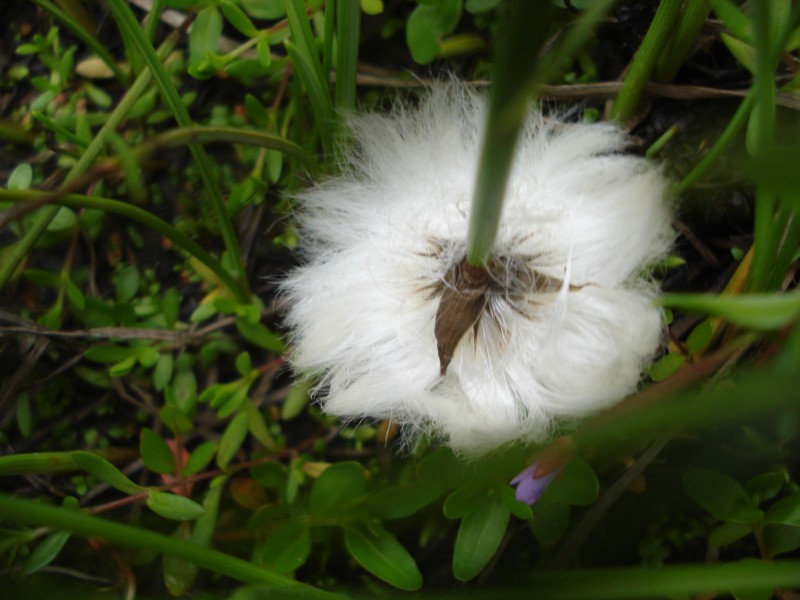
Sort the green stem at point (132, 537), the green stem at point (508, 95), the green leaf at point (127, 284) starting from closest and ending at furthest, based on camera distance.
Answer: the green stem at point (508, 95) < the green stem at point (132, 537) < the green leaf at point (127, 284)

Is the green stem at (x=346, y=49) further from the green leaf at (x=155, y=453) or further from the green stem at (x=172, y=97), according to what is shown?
the green leaf at (x=155, y=453)

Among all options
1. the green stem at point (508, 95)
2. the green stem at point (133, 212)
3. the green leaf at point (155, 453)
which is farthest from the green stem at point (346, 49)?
the green leaf at point (155, 453)

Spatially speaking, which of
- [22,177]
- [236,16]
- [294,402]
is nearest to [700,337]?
[294,402]

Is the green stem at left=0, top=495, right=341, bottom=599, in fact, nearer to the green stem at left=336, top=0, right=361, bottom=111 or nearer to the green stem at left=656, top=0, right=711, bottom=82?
the green stem at left=336, top=0, right=361, bottom=111

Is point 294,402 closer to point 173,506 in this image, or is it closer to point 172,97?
point 173,506

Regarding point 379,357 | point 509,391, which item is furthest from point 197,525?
point 509,391
